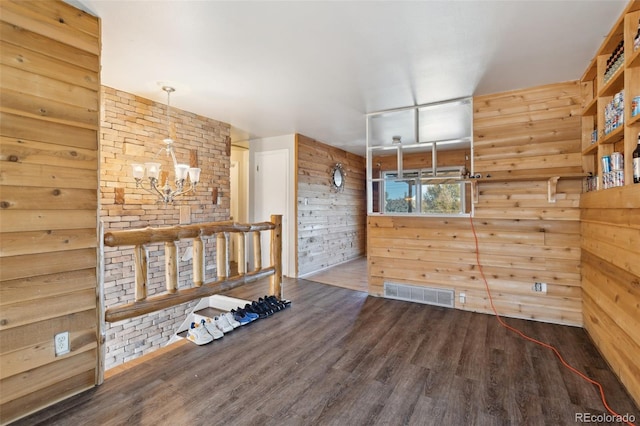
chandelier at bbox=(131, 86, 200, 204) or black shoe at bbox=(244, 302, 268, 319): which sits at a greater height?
chandelier at bbox=(131, 86, 200, 204)

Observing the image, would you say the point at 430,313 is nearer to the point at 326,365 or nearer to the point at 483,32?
the point at 326,365

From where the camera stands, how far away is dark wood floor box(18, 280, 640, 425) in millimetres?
1808

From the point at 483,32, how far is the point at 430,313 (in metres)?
2.81

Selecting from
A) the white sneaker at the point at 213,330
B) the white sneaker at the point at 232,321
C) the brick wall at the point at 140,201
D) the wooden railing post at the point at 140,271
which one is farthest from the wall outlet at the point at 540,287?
the brick wall at the point at 140,201

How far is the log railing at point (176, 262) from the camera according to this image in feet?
7.81

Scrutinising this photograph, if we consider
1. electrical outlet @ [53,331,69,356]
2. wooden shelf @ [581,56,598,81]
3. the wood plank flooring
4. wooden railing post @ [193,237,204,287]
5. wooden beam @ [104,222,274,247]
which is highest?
wooden shelf @ [581,56,598,81]

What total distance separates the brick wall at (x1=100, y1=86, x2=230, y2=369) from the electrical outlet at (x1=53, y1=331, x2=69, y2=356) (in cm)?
151

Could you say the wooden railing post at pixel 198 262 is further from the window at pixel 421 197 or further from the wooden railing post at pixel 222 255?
the window at pixel 421 197

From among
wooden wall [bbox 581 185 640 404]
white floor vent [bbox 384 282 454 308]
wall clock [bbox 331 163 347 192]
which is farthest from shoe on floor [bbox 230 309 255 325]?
wall clock [bbox 331 163 347 192]

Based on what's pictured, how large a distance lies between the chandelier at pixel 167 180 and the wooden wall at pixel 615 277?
12.4ft

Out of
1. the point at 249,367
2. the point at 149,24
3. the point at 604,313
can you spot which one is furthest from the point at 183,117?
the point at 604,313

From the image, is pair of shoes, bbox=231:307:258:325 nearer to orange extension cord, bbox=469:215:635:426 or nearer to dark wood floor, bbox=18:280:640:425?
dark wood floor, bbox=18:280:640:425

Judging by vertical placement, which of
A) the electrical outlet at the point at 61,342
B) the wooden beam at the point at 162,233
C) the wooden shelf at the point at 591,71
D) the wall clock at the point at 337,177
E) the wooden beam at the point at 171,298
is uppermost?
the wooden shelf at the point at 591,71

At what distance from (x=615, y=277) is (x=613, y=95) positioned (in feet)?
5.01
